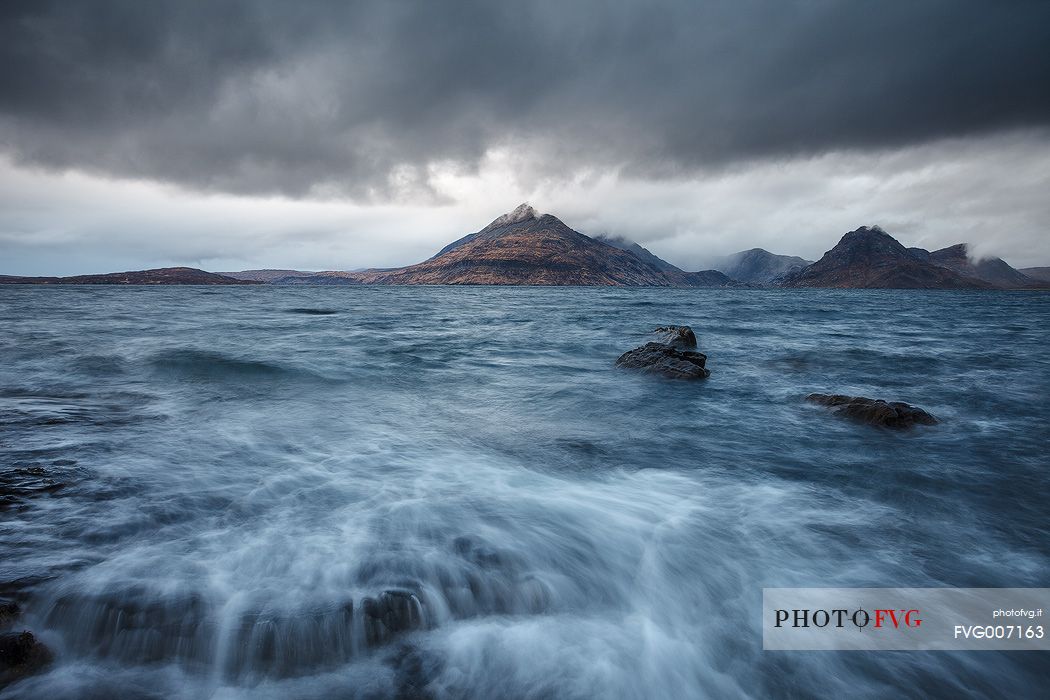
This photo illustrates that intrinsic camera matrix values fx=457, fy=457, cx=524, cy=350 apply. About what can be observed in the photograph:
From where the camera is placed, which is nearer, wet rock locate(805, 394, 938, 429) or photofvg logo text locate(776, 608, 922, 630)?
photofvg logo text locate(776, 608, 922, 630)

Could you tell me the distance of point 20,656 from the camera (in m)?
2.85

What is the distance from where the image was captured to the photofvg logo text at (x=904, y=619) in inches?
140

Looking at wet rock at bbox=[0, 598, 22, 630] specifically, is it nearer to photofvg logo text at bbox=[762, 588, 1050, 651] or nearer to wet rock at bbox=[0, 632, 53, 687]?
wet rock at bbox=[0, 632, 53, 687]

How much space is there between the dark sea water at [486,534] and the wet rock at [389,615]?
0.07ft

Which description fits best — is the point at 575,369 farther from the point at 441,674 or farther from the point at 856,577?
the point at 441,674

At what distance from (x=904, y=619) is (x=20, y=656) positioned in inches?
250

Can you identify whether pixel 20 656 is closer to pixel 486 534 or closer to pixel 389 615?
pixel 389 615

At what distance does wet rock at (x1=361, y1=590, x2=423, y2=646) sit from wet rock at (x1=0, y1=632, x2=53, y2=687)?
193 centimetres

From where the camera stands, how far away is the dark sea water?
10.6ft

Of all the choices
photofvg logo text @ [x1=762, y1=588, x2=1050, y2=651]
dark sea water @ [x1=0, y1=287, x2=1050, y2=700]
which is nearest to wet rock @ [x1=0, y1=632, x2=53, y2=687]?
dark sea water @ [x1=0, y1=287, x2=1050, y2=700]

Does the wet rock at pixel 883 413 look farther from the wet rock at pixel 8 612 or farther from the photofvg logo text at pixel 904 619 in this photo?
the wet rock at pixel 8 612

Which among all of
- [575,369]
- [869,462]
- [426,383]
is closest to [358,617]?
[869,462]

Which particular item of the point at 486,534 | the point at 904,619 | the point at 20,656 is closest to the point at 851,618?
the point at 904,619

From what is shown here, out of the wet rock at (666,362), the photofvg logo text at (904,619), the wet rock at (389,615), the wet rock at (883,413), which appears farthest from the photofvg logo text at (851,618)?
the wet rock at (666,362)
